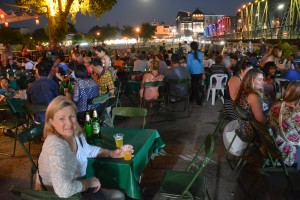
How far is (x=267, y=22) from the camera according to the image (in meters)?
45.9

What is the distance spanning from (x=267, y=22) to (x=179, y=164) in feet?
157

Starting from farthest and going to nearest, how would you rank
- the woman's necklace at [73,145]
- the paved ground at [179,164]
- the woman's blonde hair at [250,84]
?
the woman's blonde hair at [250,84], the paved ground at [179,164], the woman's necklace at [73,145]

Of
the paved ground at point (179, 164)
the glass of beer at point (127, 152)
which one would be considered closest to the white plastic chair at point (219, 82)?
the paved ground at point (179, 164)

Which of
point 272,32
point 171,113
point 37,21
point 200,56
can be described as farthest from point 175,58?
point 272,32

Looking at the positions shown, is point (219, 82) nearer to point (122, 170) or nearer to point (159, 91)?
point (159, 91)

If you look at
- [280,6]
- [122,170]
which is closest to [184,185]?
[122,170]

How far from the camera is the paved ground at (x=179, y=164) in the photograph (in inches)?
138

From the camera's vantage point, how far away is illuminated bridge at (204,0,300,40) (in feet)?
77.9

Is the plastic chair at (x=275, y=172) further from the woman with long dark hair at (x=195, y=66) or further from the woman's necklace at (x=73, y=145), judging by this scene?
the woman with long dark hair at (x=195, y=66)

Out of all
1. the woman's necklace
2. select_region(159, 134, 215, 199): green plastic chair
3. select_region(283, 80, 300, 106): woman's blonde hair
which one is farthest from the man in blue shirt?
select_region(283, 80, 300, 106): woman's blonde hair

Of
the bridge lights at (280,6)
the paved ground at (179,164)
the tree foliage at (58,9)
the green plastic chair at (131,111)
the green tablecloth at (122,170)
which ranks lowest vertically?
the paved ground at (179,164)

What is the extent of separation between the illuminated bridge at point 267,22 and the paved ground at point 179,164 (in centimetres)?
1793

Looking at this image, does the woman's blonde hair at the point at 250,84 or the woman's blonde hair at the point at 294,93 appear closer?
the woman's blonde hair at the point at 294,93

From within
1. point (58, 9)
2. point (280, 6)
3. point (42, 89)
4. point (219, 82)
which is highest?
point (280, 6)
